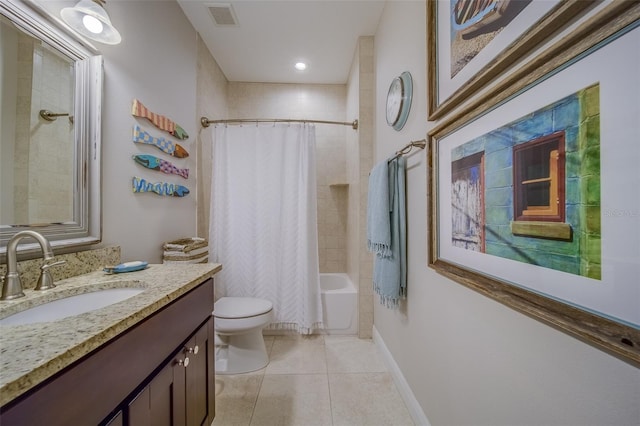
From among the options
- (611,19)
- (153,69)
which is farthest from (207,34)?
(611,19)

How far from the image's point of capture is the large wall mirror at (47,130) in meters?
0.84

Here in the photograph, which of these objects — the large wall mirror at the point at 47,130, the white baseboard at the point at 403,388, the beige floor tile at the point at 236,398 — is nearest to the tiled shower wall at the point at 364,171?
the white baseboard at the point at 403,388

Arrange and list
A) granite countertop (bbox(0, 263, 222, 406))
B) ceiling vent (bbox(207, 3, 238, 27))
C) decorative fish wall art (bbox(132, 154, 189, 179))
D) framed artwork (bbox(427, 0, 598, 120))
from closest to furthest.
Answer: granite countertop (bbox(0, 263, 222, 406)) → framed artwork (bbox(427, 0, 598, 120)) → decorative fish wall art (bbox(132, 154, 189, 179)) → ceiling vent (bbox(207, 3, 238, 27))

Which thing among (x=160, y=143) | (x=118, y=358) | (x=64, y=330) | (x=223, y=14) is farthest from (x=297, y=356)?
(x=223, y=14)

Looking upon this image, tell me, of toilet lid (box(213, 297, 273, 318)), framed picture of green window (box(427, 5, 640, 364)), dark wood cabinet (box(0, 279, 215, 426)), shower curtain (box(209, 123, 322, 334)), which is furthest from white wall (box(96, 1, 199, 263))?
framed picture of green window (box(427, 5, 640, 364))

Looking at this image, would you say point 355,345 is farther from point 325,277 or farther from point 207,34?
point 207,34

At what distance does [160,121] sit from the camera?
5.22 feet

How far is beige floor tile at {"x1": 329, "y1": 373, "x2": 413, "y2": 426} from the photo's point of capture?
1294mm

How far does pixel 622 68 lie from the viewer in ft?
1.40

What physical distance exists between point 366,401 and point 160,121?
2124 mm

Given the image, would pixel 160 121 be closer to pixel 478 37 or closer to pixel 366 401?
pixel 478 37

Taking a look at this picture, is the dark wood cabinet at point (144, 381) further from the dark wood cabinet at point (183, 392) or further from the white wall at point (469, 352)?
the white wall at point (469, 352)

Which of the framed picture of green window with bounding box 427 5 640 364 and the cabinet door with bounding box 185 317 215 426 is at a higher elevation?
the framed picture of green window with bounding box 427 5 640 364

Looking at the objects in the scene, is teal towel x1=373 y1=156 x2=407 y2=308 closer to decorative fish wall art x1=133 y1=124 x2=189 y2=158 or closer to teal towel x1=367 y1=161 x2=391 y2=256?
teal towel x1=367 y1=161 x2=391 y2=256
